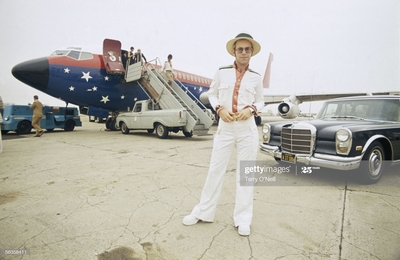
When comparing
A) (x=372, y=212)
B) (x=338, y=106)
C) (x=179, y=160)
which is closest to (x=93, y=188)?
(x=179, y=160)

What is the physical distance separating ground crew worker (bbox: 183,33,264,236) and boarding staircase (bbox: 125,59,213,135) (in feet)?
19.4

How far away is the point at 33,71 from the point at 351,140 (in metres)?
10.7

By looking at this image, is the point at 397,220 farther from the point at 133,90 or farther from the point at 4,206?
the point at 133,90

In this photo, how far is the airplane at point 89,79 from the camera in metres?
8.66

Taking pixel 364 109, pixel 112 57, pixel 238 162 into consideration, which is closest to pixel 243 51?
pixel 238 162

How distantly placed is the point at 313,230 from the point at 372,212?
3.01 feet

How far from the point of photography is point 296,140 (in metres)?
3.63

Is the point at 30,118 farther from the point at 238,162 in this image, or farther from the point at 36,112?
the point at 238,162

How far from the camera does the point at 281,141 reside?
13.0 ft

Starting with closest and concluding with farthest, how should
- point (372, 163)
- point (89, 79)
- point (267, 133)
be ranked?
point (372, 163) < point (267, 133) < point (89, 79)

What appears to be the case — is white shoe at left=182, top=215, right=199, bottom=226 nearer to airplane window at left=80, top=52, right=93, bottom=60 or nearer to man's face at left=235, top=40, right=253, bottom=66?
man's face at left=235, top=40, right=253, bottom=66

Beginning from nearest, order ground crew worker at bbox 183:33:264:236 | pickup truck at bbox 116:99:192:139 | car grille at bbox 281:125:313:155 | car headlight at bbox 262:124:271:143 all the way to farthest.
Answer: ground crew worker at bbox 183:33:264:236 < car grille at bbox 281:125:313:155 < car headlight at bbox 262:124:271:143 < pickup truck at bbox 116:99:192:139

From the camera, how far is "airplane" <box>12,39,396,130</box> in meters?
8.66

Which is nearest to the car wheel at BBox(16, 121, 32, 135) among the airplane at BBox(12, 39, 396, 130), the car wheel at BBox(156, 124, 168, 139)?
the airplane at BBox(12, 39, 396, 130)
